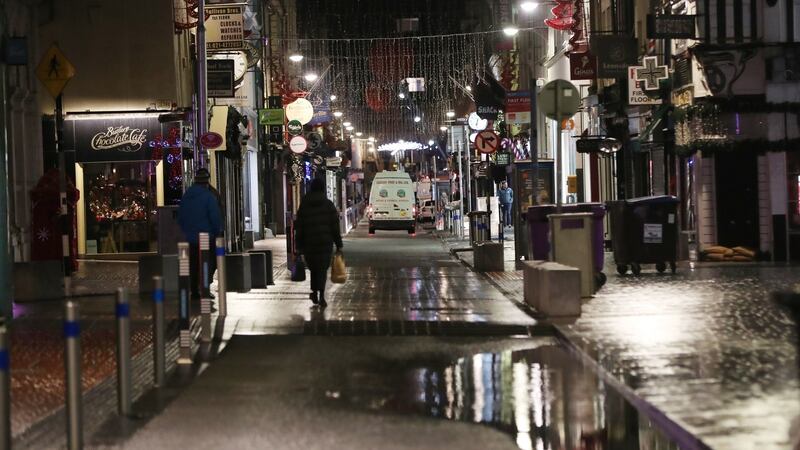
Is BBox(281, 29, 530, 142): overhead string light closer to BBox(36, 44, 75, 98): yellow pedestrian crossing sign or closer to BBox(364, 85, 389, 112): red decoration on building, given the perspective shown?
BBox(364, 85, 389, 112): red decoration on building

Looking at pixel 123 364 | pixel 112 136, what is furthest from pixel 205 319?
pixel 112 136

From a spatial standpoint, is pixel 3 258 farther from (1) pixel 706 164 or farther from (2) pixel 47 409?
(1) pixel 706 164

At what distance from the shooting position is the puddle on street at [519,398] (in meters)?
8.00

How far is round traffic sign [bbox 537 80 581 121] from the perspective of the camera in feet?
54.9

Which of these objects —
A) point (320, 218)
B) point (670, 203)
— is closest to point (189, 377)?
point (320, 218)

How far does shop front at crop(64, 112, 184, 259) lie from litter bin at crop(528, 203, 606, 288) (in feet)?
42.2

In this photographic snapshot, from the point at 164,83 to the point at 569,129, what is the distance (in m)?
16.0

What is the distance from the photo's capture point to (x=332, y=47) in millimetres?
73500

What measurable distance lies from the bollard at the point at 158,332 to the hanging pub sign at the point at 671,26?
1708 cm

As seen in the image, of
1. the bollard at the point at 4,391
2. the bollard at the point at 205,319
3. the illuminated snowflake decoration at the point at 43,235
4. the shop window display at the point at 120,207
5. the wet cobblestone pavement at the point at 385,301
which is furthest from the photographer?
the shop window display at the point at 120,207

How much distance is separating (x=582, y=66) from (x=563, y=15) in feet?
12.8

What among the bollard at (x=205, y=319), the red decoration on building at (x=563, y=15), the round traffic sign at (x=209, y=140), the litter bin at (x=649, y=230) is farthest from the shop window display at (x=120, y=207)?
the bollard at (x=205, y=319)

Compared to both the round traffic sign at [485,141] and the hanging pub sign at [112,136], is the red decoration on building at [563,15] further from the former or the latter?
the hanging pub sign at [112,136]

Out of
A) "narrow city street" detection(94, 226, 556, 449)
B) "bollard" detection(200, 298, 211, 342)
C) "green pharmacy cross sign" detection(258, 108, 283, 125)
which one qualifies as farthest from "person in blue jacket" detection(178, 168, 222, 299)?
"green pharmacy cross sign" detection(258, 108, 283, 125)
